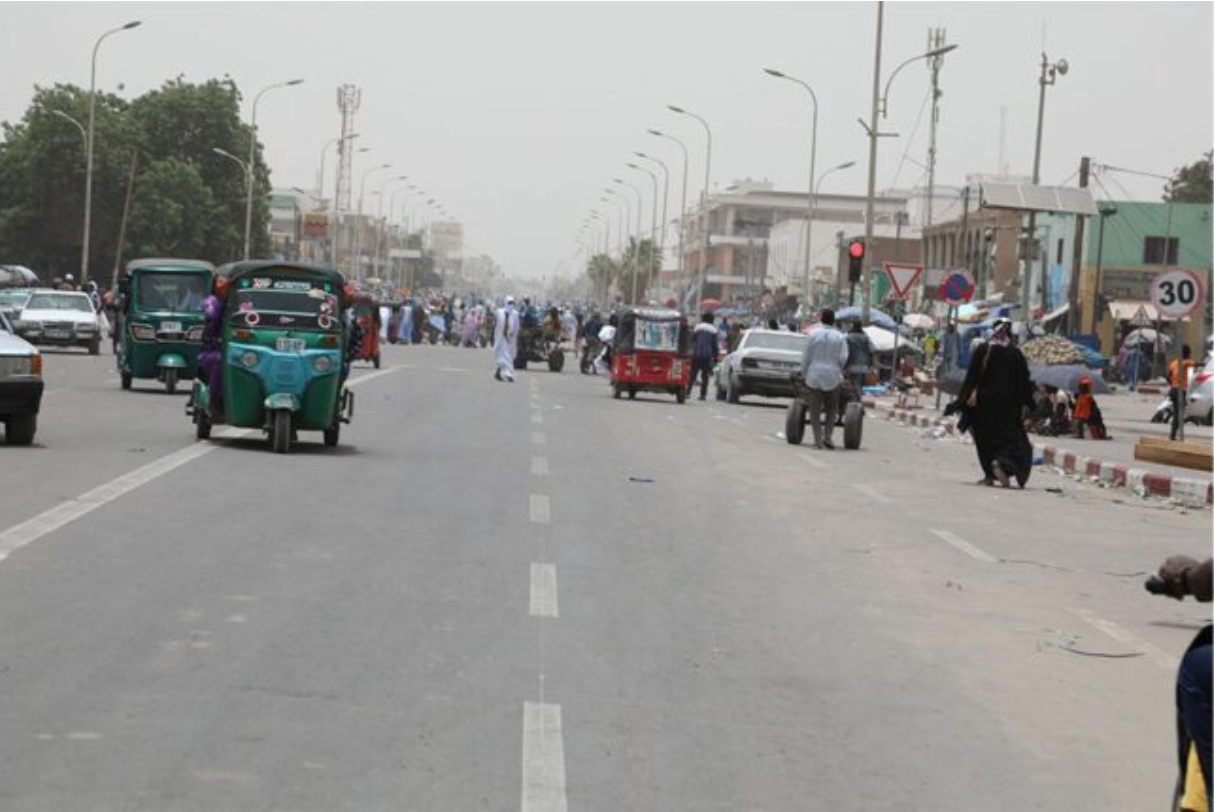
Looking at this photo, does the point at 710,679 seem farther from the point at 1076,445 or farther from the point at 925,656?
the point at 1076,445

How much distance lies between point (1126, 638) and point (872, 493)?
8.73 metres

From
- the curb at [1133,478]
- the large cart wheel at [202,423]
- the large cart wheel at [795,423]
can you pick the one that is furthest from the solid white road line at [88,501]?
the curb at [1133,478]

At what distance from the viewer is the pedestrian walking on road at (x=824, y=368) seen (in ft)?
85.0

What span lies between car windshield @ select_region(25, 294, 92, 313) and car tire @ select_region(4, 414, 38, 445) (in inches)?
1159

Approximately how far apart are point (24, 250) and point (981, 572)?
8993 centimetres

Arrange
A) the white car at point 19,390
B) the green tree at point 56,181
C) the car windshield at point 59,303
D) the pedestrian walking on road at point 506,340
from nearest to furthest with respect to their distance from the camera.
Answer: the white car at point 19,390
the pedestrian walking on road at point 506,340
the car windshield at point 59,303
the green tree at point 56,181

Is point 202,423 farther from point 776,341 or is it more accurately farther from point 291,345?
point 776,341

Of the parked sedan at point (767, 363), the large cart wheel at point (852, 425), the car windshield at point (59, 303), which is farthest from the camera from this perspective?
the car windshield at point (59, 303)

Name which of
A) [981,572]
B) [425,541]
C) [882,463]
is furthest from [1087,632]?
[882,463]

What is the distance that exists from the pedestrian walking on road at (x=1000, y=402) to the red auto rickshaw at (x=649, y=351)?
17303mm

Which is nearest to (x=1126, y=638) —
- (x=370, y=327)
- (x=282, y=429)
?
(x=282, y=429)

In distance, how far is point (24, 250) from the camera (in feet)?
322

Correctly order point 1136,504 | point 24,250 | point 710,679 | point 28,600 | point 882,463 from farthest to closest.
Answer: point 24,250
point 882,463
point 1136,504
point 28,600
point 710,679

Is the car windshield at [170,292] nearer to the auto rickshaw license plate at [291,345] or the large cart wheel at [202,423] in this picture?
the large cart wheel at [202,423]
